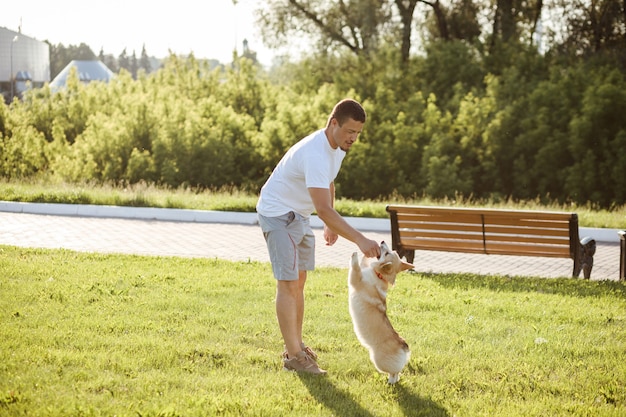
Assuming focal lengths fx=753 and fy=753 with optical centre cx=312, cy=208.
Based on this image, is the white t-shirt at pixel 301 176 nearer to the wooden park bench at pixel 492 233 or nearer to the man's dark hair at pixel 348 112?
the man's dark hair at pixel 348 112

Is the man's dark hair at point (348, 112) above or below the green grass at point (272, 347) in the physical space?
above

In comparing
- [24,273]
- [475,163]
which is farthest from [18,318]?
[475,163]

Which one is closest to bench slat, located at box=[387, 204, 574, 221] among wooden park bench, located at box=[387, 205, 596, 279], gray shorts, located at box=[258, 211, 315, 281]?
wooden park bench, located at box=[387, 205, 596, 279]

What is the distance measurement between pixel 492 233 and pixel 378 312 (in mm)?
4901

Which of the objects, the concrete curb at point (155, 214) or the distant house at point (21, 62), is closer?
the concrete curb at point (155, 214)

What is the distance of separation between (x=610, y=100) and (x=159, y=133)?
16.7 meters

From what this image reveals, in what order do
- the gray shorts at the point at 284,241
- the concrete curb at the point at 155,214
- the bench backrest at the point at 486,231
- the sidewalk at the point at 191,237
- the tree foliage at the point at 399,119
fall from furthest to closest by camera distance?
1. the tree foliage at the point at 399,119
2. the concrete curb at the point at 155,214
3. the sidewalk at the point at 191,237
4. the bench backrest at the point at 486,231
5. the gray shorts at the point at 284,241

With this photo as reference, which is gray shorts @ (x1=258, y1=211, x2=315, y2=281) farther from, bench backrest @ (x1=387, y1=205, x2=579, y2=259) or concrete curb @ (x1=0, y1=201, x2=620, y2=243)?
concrete curb @ (x1=0, y1=201, x2=620, y2=243)

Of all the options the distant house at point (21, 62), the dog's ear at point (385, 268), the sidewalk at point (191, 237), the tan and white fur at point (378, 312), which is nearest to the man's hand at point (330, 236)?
the tan and white fur at point (378, 312)

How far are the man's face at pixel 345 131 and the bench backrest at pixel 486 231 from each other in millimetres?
4535

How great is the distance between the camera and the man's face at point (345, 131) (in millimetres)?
4891

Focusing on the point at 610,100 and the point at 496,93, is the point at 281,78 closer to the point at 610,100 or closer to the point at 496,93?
the point at 496,93

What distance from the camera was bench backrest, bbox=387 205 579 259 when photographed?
8953 mm

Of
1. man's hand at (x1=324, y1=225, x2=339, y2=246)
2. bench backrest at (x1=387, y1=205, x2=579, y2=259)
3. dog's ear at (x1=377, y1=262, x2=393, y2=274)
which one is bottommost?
bench backrest at (x1=387, y1=205, x2=579, y2=259)
